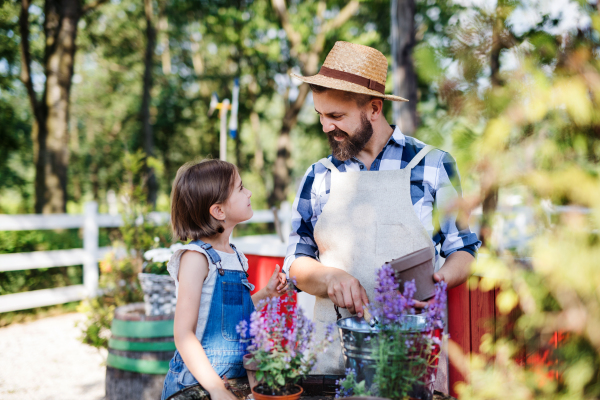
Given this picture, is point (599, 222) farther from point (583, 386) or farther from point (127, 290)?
point (127, 290)

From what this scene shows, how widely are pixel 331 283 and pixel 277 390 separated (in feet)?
1.59

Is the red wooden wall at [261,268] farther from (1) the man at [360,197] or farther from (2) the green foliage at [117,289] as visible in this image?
(1) the man at [360,197]

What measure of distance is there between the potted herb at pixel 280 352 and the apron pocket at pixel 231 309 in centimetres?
49

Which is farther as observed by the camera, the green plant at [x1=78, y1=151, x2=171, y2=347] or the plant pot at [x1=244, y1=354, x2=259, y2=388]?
the green plant at [x1=78, y1=151, x2=171, y2=347]

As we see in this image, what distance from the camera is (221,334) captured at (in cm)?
162

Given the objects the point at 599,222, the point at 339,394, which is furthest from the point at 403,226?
the point at 599,222

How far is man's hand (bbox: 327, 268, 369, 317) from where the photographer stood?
4.63 feet

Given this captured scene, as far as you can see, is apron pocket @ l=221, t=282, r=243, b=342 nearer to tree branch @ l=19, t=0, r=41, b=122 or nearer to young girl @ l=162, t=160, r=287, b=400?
young girl @ l=162, t=160, r=287, b=400

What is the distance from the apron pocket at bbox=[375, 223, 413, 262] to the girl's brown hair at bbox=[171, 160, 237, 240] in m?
0.59

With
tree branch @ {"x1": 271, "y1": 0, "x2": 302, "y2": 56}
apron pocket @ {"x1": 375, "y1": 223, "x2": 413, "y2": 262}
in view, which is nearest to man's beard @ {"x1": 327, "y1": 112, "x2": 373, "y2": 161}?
apron pocket @ {"x1": 375, "y1": 223, "x2": 413, "y2": 262}

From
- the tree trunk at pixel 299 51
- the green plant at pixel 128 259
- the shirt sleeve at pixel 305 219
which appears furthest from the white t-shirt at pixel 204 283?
the tree trunk at pixel 299 51

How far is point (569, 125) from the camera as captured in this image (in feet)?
1.83

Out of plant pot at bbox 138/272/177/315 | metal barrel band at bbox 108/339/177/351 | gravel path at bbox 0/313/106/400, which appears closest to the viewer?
metal barrel band at bbox 108/339/177/351

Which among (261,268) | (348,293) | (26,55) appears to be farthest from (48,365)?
(26,55)
